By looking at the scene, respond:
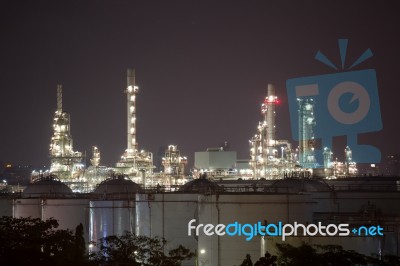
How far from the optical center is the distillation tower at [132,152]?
71188 mm

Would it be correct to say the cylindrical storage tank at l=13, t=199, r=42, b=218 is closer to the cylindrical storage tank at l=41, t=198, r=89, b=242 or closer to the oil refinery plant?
the cylindrical storage tank at l=41, t=198, r=89, b=242

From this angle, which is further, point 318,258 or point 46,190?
point 46,190

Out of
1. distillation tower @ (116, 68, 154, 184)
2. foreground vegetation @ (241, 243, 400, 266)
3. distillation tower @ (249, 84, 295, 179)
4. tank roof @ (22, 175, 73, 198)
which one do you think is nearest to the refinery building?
tank roof @ (22, 175, 73, 198)

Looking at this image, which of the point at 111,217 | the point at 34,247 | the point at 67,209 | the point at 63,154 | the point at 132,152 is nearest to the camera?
the point at 34,247

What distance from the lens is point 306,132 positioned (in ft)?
271

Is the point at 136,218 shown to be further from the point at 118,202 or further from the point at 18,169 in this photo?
the point at 18,169

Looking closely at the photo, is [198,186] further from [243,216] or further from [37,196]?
[37,196]

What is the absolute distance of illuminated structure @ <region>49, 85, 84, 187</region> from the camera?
227ft

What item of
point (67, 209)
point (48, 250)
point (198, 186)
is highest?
point (198, 186)

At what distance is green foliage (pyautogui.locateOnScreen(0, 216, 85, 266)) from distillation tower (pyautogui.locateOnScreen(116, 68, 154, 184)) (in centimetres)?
4109

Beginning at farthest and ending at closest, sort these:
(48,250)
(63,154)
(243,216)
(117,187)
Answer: (63,154) → (117,187) → (243,216) → (48,250)

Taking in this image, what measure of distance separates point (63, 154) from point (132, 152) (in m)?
5.80

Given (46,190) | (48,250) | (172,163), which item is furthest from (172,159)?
(48,250)

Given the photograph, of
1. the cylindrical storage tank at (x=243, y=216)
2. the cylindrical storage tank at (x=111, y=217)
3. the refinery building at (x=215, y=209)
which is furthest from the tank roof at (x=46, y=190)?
the cylindrical storage tank at (x=243, y=216)
